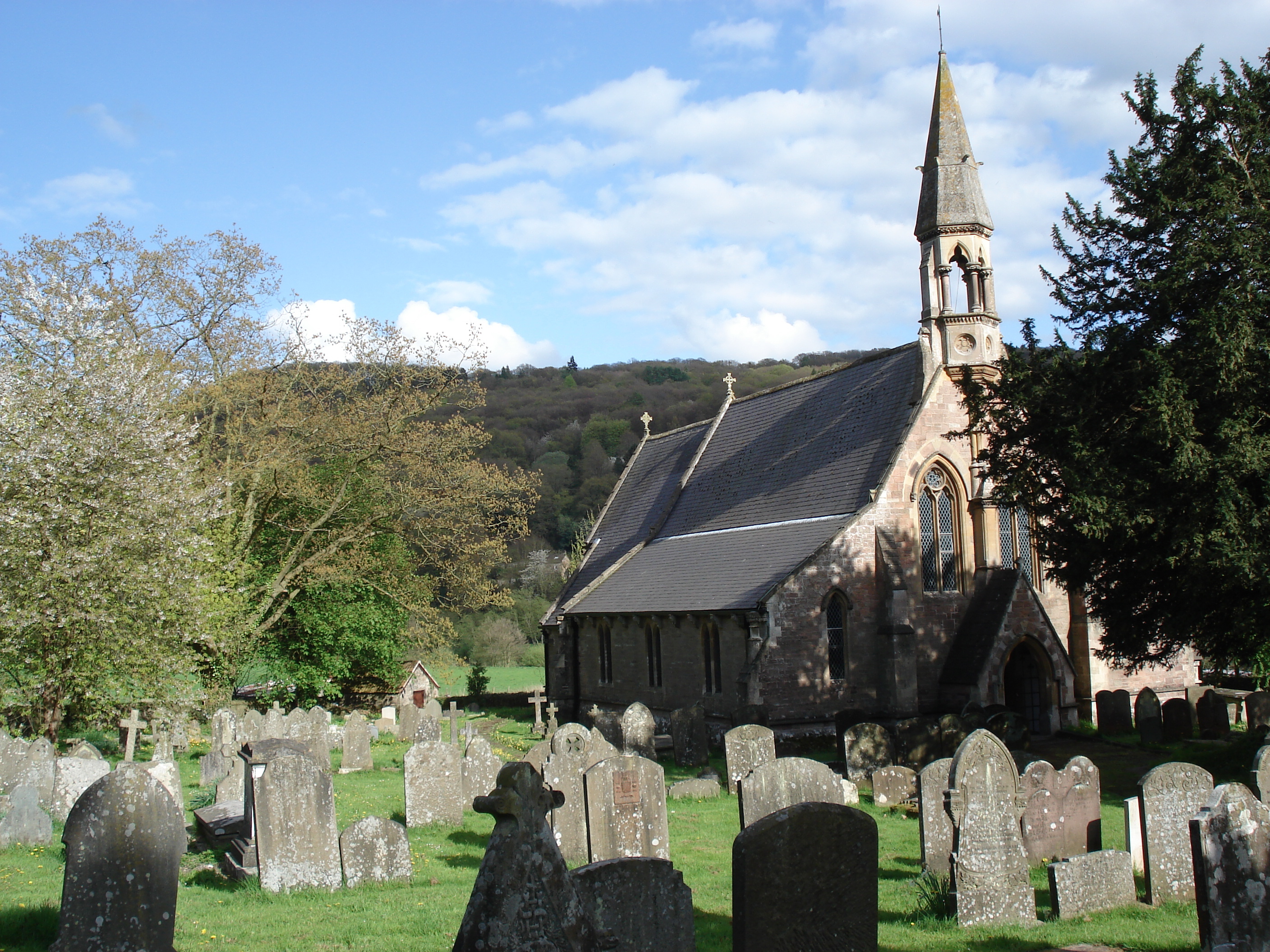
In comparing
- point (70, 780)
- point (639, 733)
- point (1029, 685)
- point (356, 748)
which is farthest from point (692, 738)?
point (70, 780)

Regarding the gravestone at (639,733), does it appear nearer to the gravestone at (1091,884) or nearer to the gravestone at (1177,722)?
the gravestone at (1091,884)

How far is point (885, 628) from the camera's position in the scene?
891 inches

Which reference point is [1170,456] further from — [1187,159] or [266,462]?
[266,462]

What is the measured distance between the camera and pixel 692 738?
1977cm

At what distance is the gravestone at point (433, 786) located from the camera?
14078 millimetres

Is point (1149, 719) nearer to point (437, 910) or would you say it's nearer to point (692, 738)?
point (692, 738)

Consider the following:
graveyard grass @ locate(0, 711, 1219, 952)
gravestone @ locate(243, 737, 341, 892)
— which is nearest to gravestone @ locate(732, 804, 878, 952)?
graveyard grass @ locate(0, 711, 1219, 952)

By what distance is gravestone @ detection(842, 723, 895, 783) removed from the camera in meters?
17.4

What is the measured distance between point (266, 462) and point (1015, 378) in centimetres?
1959

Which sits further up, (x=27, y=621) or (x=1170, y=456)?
→ (x=1170, y=456)

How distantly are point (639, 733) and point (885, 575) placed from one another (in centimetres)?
732

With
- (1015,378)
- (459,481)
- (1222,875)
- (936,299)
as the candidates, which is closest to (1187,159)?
(1015,378)

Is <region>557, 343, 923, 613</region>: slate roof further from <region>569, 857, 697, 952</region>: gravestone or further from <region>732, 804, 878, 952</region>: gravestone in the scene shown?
<region>569, 857, 697, 952</region>: gravestone

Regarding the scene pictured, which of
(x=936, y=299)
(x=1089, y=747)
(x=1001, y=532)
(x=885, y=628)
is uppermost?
(x=936, y=299)
